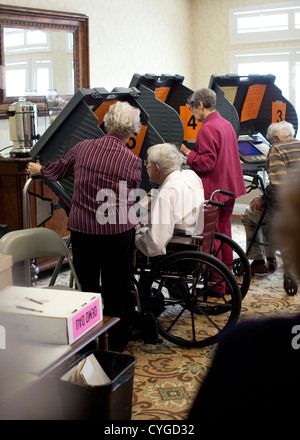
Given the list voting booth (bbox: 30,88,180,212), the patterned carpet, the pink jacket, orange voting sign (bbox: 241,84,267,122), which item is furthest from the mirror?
the patterned carpet

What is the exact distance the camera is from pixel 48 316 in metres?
1.79

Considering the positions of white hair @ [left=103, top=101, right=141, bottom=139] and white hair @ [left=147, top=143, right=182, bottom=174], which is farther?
white hair @ [left=147, top=143, right=182, bottom=174]

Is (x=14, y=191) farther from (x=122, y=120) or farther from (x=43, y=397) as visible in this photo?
(x=43, y=397)

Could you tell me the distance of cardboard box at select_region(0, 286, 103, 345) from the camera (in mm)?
1806

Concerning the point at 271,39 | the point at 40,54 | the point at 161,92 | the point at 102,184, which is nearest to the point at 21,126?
the point at 40,54

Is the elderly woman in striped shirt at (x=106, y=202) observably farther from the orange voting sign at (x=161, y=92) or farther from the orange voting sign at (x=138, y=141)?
the orange voting sign at (x=161, y=92)

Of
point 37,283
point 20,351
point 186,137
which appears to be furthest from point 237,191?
point 20,351

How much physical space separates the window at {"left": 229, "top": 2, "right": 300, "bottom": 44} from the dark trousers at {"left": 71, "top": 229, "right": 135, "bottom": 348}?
422 centimetres

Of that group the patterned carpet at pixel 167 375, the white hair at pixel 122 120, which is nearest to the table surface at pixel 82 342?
the patterned carpet at pixel 167 375

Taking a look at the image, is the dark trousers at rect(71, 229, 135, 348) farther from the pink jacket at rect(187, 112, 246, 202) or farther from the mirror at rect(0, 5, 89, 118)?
the mirror at rect(0, 5, 89, 118)

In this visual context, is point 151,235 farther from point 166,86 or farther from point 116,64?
point 116,64

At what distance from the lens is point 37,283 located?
452cm

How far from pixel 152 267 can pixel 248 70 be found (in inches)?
163

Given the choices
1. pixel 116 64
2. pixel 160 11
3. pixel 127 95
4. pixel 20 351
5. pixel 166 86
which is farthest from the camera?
pixel 160 11
